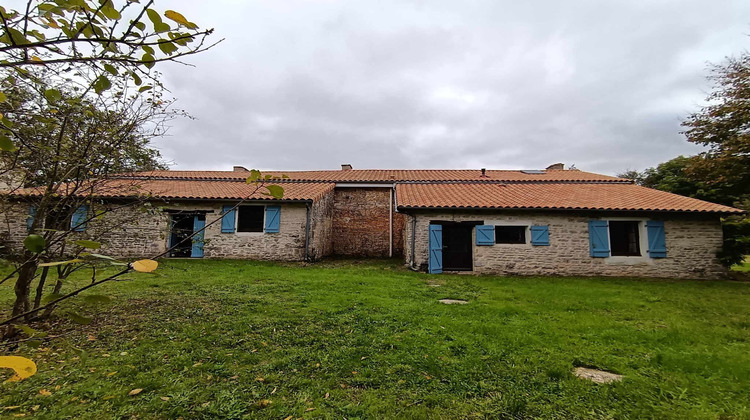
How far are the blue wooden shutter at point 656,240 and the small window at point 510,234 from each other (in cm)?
384

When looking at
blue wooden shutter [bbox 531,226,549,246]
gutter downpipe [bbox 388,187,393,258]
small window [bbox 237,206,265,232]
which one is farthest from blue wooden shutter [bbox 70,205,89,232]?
blue wooden shutter [bbox 531,226,549,246]

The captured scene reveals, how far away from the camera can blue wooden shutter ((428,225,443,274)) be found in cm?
1055

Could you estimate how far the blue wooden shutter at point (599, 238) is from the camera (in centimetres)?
1044

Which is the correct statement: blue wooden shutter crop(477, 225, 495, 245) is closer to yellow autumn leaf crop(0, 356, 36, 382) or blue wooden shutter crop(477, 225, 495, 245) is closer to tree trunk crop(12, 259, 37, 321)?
tree trunk crop(12, 259, 37, 321)

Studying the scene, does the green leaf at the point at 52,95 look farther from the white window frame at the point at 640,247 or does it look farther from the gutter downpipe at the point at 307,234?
the white window frame at the point at 640,247

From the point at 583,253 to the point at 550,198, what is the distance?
2.21 meters

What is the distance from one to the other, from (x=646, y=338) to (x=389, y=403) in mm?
3999

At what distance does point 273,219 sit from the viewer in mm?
12133

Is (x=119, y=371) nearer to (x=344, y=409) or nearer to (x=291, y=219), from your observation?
(x=344, y=409)

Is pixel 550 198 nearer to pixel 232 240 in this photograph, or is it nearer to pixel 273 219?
pixel 273 219

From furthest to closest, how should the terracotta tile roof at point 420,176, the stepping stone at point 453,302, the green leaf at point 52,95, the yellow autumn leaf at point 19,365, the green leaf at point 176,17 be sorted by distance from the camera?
the terracotta tile roof at point 420,176 → the stepping stone at point 453,302 → the green leaf at point 52,95 → the green leaf at point 176,17 → the yellow autumn leaf at point 19,365

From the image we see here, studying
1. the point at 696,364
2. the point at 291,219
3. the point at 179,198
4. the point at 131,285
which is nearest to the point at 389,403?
the point at 696,364

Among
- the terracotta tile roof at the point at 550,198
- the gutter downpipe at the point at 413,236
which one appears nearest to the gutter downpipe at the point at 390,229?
the terracotta tile roof at the point at 550,198

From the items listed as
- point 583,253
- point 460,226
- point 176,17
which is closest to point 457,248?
point 460,226
